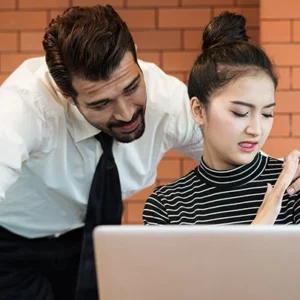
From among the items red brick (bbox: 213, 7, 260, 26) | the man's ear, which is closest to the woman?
the man's ear

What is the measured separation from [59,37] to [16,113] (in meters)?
0.20

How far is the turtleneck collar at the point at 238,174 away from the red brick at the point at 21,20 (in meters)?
1.64

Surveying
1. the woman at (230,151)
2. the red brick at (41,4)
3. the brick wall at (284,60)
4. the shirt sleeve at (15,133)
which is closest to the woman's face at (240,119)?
the woman at (230,151)

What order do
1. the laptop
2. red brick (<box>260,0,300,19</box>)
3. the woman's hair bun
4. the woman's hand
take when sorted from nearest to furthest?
the laptop < the woman's hand < the woman's hair bun < red brick (<box>260,0,300,19</box>)

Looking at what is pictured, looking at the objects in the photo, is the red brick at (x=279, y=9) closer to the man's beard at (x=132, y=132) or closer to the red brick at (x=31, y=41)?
the red brick at (x=31, y=41)

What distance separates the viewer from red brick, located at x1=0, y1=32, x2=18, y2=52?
121 inches

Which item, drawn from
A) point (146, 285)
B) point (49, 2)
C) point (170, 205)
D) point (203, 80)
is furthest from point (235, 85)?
point (49, 2)

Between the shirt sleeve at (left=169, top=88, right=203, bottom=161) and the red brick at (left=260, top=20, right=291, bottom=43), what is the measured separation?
2.21 feet

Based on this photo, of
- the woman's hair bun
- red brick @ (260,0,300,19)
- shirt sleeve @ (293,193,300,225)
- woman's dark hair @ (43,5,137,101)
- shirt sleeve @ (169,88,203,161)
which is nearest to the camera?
shirt sleeve @ (293,193,300,225)

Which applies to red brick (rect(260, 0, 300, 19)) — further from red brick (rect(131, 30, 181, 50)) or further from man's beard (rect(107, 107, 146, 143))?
man's beard (rect(107, 107, 146, 143))

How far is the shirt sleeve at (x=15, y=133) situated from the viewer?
1759 mm

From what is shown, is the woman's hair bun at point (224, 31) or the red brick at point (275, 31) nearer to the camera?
the woman's hair bun at point (224, 31)

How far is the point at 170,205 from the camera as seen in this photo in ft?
5.14

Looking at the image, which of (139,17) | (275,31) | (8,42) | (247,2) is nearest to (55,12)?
(8,42)
